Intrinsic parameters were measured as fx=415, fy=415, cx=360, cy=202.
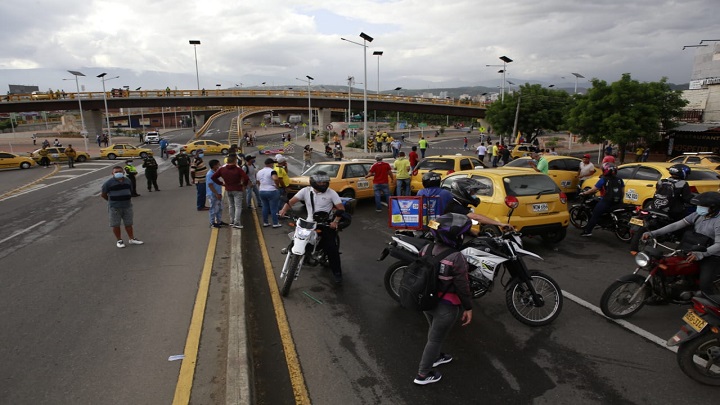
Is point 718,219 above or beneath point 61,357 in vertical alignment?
above

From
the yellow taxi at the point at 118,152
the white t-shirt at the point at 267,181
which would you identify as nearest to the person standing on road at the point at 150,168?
the white t-shirt at the point at 267,181

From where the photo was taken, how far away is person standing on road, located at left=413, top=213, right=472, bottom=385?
11.8 ft

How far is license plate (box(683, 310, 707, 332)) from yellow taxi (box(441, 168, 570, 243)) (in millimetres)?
3416

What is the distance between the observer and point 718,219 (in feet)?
16.2

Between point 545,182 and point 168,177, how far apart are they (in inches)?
752

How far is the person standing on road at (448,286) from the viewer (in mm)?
3607

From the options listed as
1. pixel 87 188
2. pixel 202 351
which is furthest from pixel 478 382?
pixel 87 188

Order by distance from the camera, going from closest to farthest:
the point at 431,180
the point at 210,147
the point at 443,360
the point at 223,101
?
the point at 443,360
the point at 431,180
the point at 210,147
the point at 223,101

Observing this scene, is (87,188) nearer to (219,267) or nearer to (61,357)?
(219,267)

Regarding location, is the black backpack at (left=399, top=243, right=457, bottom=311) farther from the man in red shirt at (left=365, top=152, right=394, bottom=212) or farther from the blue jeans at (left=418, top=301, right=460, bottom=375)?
the man in red shirt at (left=365, top=152, right=394, bottom=212)

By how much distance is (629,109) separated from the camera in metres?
24.5

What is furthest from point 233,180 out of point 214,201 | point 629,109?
point 629,109

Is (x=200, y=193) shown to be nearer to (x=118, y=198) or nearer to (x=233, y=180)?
(x=233, y=180)

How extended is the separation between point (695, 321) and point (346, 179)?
9.32 metres
